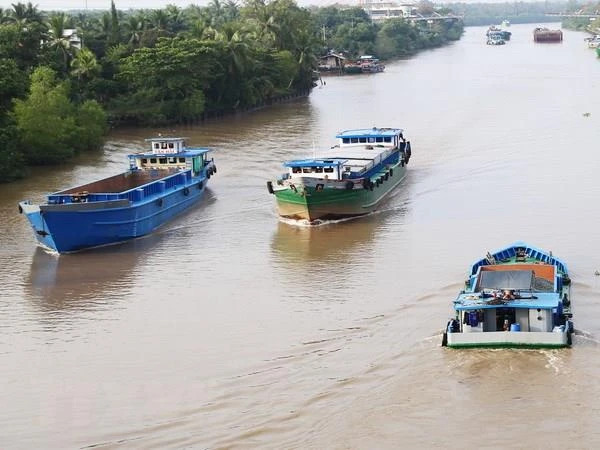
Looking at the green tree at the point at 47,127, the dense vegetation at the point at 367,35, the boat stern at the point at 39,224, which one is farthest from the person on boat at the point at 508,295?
the dense vegetation at the point at 367,35

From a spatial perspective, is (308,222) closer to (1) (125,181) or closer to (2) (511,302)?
(1) (125,181)

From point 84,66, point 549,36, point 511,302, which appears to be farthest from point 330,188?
point 549,36

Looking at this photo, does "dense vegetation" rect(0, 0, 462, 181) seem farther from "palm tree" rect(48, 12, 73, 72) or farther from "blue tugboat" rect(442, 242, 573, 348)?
"blue tugboat" rect(442, 242, 573, 348)

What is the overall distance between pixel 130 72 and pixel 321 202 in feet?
102

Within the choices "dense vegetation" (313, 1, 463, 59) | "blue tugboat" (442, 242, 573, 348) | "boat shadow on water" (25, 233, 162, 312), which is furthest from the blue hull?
"dense vegetation" (313, 1, 463, 59)

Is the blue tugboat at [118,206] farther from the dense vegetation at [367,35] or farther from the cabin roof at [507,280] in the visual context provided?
the dense vegetation at [367,35]

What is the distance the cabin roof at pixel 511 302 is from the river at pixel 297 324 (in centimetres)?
89

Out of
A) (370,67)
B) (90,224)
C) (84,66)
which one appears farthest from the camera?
(370,67)

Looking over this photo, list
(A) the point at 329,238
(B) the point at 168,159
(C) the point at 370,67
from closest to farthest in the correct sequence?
(A) the point at 329,238 → (B) the point at 168,159 → (C) the point at 370,67

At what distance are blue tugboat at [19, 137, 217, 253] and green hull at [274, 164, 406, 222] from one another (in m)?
3.87

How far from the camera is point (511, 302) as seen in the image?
21.7 m

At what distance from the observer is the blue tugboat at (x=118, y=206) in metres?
30.8

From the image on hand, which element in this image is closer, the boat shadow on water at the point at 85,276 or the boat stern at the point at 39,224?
the boat shadow on water at the point at 85,276

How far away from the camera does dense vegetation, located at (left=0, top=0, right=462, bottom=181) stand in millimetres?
46656
